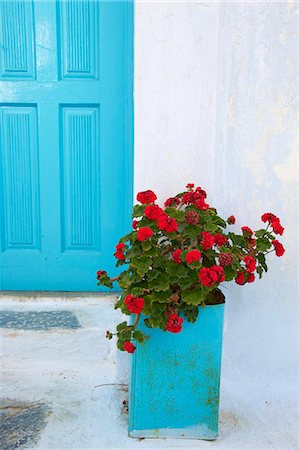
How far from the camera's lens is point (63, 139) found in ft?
8.00

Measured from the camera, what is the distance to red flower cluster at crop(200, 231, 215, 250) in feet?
4.89

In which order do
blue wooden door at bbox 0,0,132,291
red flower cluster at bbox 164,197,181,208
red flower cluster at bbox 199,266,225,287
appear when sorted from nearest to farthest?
red flower cluster at bbox 199,266,225,287
red flower cluster at bbox 164,197,181,208
blue wooden door at bbox 0,0,132,291

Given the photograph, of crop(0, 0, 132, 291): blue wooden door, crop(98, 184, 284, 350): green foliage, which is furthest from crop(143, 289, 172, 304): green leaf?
crop(0, 0, 132, 291): blue wooden door

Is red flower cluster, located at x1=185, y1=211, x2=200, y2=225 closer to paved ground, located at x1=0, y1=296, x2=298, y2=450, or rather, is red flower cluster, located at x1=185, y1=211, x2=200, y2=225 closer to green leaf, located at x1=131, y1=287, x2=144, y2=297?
green leaf, located at x1=131, y1=287, x2=144, y2=297

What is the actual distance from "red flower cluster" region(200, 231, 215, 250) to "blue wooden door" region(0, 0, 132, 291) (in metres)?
0.92

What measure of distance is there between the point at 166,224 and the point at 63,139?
118 centimetres

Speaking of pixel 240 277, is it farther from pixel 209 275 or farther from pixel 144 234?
pixel 144 234

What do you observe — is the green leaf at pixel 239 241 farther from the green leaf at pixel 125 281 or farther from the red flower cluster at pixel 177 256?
the green leaf at pixel 125 281

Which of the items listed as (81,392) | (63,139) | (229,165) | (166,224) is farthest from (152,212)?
(63,139)

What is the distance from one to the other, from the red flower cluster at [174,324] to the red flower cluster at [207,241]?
24 centimetres

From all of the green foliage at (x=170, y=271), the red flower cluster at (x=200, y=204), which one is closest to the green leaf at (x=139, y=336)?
the green foliage at (x=170, y=271)

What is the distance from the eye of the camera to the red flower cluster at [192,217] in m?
1.52

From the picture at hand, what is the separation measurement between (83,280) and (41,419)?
0.86 meters

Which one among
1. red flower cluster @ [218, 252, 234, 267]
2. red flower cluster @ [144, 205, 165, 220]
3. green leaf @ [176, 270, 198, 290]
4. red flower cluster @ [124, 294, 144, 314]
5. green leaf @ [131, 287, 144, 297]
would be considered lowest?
red flower cluster @ [124, 294, 144, 314]
